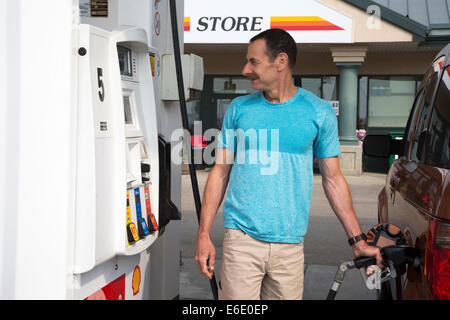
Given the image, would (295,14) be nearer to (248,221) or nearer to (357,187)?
(357,187)

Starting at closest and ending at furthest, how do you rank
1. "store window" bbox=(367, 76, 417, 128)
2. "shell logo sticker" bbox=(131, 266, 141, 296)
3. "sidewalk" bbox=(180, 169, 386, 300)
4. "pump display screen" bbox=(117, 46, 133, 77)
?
1. "pump display screen" bbox=(117, 46, 133, 77)
2. "shell logo sticker" bbox=(131, 266, 141, 296)
3. "sidewalk" bbox=(180, 169, 386, 300)
4. "store window" bbox=(367, 76, 417, 128)

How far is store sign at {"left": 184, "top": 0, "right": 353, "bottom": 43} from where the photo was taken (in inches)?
652

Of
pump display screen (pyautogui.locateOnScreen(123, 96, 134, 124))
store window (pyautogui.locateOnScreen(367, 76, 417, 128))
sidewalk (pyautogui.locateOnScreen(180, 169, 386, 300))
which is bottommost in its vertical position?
sidewalk (pyautogui.locateOnScreen(180, 169, 386, 300))

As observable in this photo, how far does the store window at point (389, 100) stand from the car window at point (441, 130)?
16.9m

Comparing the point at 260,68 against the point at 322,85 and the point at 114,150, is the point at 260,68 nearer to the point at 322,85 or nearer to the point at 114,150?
the point at 114,150

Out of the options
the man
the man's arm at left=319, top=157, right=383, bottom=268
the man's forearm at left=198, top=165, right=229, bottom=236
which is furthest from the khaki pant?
the man's arm at left=319, top=157, right=383, bottom=268

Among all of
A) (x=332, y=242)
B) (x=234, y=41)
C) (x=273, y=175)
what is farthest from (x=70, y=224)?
(x=234, y=41)

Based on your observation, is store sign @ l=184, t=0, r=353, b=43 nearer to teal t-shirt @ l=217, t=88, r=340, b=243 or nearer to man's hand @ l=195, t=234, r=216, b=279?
teal t-shirt @ l=217, t=88, r=340, b=243

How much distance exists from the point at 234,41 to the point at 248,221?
14.4 metres

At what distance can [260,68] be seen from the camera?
3012mm

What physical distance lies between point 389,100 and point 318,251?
12.5 meters

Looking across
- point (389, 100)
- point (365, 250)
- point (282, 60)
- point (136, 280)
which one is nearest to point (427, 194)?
point (365, 250)

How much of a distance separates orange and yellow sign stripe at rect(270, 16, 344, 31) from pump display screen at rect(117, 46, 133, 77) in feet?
44.5

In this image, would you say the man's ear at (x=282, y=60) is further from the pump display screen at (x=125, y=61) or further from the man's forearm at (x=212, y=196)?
the pump display screen at (x=125, y=61)
